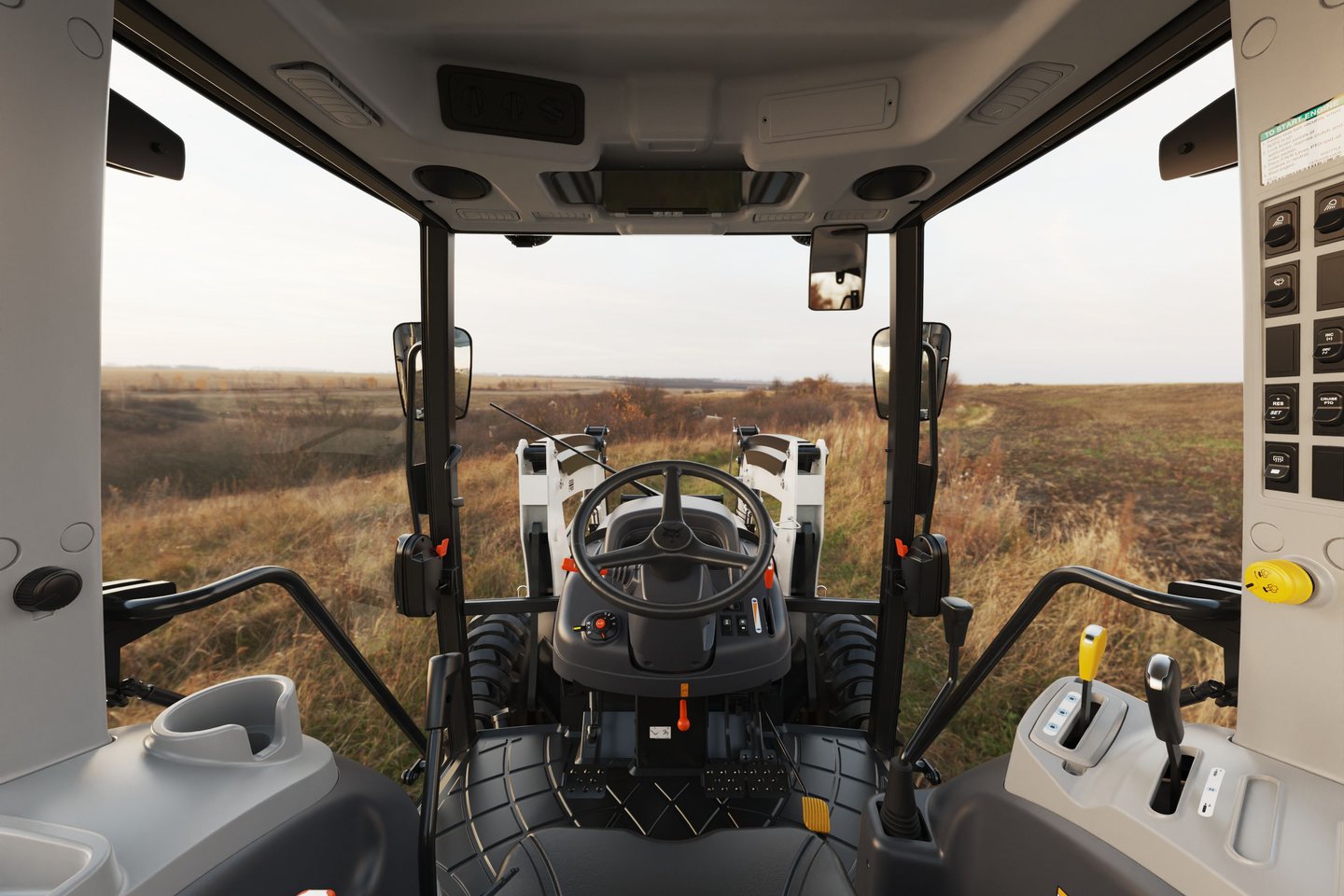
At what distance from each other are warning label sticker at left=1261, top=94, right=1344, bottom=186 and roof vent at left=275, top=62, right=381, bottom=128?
1774 millimetres

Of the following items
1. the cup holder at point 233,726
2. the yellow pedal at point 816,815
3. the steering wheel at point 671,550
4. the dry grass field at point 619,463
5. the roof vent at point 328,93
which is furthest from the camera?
the dry grass field at point 619,463

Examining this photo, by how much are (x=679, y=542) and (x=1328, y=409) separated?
4.89 feet

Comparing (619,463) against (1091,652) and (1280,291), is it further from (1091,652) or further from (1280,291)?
(1280,291)

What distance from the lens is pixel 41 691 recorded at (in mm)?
916

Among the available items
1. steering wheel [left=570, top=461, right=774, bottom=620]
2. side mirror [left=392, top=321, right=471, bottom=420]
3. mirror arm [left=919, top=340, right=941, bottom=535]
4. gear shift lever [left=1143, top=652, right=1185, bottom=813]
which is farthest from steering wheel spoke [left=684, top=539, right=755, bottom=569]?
side mirror [left=392, top=321, right=471, bottom=420]

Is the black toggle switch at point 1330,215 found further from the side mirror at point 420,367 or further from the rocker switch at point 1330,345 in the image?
the side mirror at point 420,367

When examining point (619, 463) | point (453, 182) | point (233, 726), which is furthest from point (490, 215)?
point (233, 726)

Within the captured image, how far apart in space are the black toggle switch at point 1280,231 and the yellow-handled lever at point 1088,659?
68 centimetres

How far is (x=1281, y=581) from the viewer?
0.91 metres

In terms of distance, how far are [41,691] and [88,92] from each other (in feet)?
3.10

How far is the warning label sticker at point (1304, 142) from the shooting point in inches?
33.2

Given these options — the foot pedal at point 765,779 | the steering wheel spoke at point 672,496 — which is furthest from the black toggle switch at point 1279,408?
the foot pedal at point 765,779

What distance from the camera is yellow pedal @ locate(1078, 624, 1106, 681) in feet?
3.39

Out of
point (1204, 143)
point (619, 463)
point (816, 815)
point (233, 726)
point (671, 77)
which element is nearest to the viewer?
point (233, 726)
